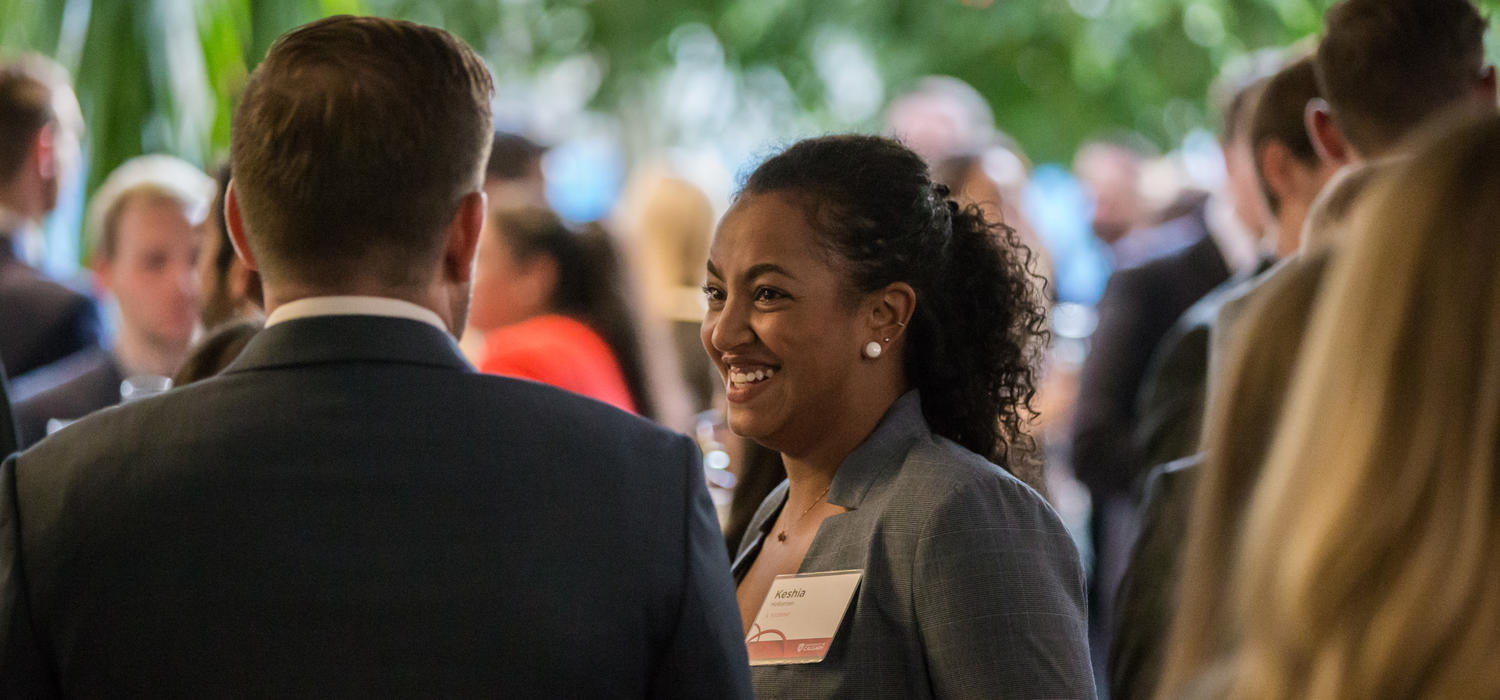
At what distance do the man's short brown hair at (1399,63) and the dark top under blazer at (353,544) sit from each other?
1.90 meters

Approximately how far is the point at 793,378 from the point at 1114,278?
284cm

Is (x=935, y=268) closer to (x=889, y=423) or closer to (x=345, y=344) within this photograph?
(x=889, y=423)

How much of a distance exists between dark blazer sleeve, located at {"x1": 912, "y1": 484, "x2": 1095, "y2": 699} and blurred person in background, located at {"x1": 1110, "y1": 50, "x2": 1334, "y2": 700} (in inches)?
22.8

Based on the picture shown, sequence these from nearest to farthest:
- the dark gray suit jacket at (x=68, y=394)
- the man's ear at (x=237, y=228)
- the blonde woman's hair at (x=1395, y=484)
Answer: the blonde woman's hair at (x=1395, y=484)
the man's ear at (x=237, y=228)
the dark gray suit jacket at (x=68, y=394)

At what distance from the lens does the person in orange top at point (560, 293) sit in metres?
3.83

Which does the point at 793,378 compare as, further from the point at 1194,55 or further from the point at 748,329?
the point at 1194,55

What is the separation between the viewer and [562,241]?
12.9 feet

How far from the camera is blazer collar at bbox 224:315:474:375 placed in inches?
65.5

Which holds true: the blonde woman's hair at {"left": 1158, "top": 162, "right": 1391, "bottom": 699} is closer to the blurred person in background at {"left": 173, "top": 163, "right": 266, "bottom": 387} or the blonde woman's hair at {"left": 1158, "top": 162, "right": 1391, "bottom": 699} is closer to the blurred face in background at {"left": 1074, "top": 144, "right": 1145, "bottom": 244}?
the blurred person in background at {"left": 173, "top": 163, "right": 266, "bottom": 387}

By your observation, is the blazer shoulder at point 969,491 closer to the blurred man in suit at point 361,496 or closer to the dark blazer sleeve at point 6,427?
the blurred man in suit at point 361,496

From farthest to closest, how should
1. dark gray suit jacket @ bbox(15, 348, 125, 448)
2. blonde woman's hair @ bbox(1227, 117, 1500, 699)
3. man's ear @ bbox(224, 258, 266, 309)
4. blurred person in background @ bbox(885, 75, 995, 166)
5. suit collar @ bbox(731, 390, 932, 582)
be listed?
blurred person in background @ bbox(885, 75, 995, 166), dark gray suit jacket @ bbox(15, 348, 125, 448), man's ear @ bbox(224, 258, 266, 309), suit collar @ bbox(731, 390, 932, 582), blonde woman's hair @ bbox(1227, 117, 1500, 699)

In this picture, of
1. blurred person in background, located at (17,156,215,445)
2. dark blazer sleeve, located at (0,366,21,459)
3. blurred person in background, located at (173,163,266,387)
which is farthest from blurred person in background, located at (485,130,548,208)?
dark blazer sleeve, located at (0,366,21,459)

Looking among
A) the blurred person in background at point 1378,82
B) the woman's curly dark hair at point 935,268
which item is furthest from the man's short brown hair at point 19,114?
the blurred person in background at point 1378,82

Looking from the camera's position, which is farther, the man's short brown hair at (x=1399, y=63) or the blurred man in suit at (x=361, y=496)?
the man's short brown hair at (x=1399, y=63)
